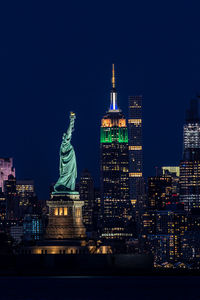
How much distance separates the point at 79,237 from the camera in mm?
163125

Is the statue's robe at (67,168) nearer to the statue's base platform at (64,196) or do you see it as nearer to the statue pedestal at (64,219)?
the statue's base platform at (64,196)

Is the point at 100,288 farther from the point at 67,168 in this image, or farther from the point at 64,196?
the point at 67,168

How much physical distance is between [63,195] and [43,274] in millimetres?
9360

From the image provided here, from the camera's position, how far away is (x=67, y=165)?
537ft

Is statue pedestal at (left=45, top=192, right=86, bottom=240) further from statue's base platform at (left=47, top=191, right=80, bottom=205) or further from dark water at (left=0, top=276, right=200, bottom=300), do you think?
dark water at (left=0, top=276, right=200, bottom=300)

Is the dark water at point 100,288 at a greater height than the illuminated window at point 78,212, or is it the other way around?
the illuminated window at point 78,212

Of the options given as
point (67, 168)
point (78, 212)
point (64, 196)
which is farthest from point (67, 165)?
point (78, 212)

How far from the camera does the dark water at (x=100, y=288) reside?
14238 cm

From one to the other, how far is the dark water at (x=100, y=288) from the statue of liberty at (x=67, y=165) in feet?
35.0

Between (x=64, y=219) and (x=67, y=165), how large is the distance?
6.19 meters

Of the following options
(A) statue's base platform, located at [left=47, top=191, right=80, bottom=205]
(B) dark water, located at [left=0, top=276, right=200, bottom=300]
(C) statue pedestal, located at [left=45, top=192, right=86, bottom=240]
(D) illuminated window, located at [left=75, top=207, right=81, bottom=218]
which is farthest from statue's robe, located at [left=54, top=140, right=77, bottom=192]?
(B) dark water, located at [left=0, top=276, right=200, bottom=300]

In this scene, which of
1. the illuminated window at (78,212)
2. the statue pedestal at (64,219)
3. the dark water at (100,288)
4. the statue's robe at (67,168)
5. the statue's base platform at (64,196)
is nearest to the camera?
the dark water at (100,288)


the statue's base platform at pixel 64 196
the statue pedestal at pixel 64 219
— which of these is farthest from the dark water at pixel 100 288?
the statue's base platform at pixel 64 196

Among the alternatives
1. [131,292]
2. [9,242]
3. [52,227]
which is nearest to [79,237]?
[52,227]
